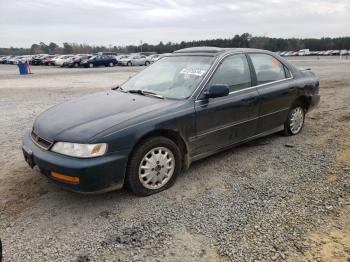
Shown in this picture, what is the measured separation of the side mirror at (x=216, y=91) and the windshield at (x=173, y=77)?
0.20 m

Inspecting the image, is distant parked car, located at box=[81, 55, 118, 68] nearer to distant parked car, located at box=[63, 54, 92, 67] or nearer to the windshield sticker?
distant parked car, located at box=[63, 54, 92, 67]

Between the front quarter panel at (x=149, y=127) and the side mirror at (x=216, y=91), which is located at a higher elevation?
the side mirror at (x=216, y=91)

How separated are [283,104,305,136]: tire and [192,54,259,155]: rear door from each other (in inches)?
44.0

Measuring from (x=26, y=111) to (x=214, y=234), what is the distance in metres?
7.25

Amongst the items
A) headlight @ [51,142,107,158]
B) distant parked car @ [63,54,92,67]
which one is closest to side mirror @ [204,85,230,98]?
headlight @ [51,142,107,158]

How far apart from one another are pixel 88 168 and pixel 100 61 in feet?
111

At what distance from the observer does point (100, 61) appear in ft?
116

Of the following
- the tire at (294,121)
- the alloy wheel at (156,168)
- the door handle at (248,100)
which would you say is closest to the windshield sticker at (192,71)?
the door handle at (248,100)

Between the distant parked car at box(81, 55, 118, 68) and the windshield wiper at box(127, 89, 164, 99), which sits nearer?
the windshield wiper at box(127, 89, 164, 99)

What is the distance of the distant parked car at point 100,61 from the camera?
112 feet

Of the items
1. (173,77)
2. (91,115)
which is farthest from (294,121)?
(91,115)

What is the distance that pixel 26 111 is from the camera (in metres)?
8.73

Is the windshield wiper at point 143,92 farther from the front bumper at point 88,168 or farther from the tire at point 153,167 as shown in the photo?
the front bumper at point 88,168

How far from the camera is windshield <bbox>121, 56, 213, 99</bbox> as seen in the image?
4230 mm
